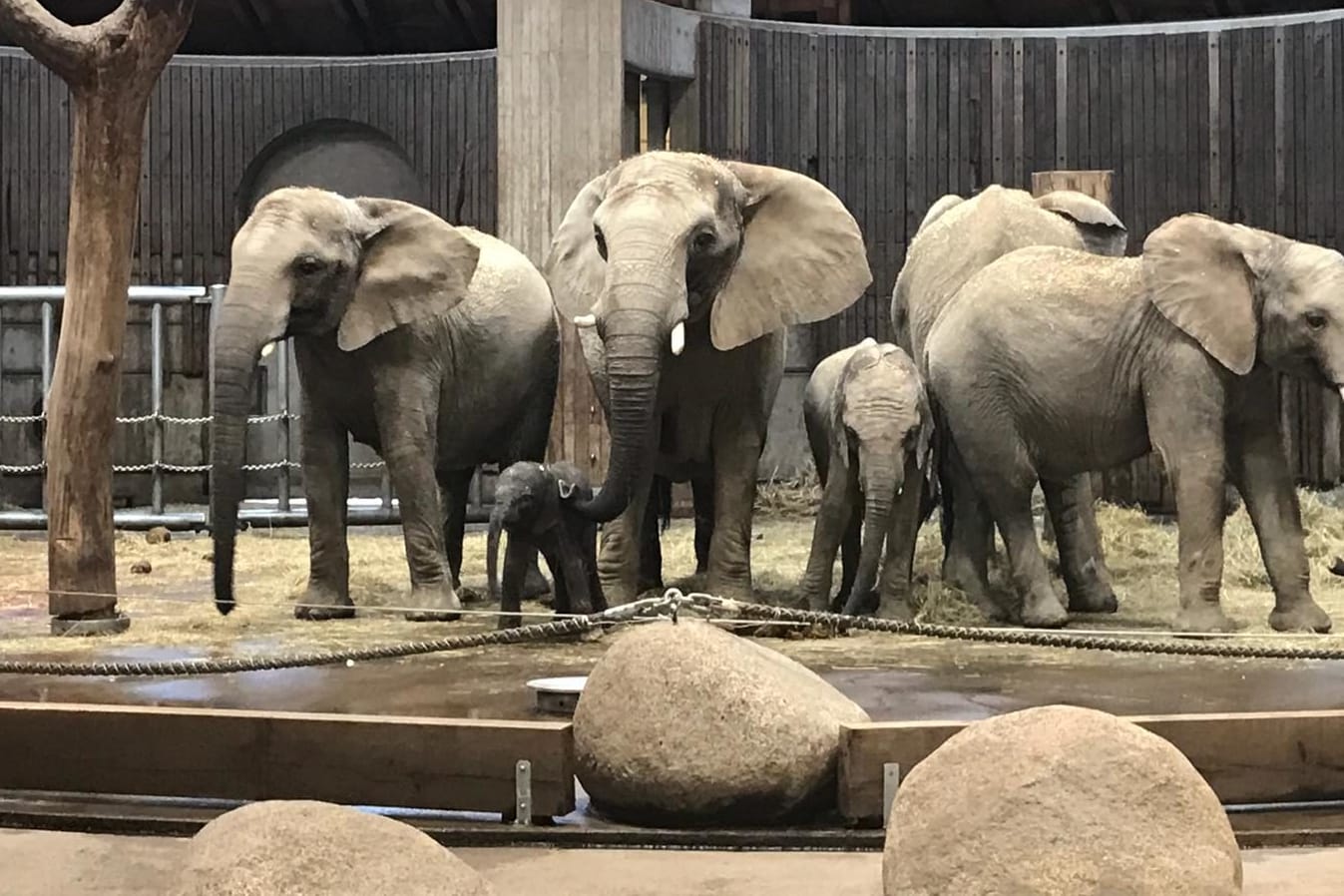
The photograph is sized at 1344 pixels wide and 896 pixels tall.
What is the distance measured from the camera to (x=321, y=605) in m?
6.41

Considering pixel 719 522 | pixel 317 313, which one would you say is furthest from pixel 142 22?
pixel 719 522

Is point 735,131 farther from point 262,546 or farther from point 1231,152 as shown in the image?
point 262,546

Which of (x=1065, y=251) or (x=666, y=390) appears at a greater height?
(x=1065, y=251)

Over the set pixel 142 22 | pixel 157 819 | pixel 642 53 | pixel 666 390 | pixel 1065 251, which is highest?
pixel 642 53

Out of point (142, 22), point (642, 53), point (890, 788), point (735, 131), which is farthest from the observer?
point (735, 131)

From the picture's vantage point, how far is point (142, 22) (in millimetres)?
5977

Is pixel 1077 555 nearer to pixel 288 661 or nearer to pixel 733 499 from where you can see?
pixel 733 499

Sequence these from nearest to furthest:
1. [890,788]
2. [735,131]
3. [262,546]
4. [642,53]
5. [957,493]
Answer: [890,788], [957,493], [262,546], [642,53], [735,131]

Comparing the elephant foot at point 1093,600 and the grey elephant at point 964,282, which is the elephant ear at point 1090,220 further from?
the elephant foot at point 1093,600

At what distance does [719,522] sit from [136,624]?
2110mm

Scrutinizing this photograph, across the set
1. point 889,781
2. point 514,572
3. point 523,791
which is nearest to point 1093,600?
point 514,572

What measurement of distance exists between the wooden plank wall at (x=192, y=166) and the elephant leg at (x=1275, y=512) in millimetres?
7338

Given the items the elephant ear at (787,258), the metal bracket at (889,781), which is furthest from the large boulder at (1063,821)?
the elephant ear at (787,258)

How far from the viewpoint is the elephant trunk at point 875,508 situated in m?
5.88
